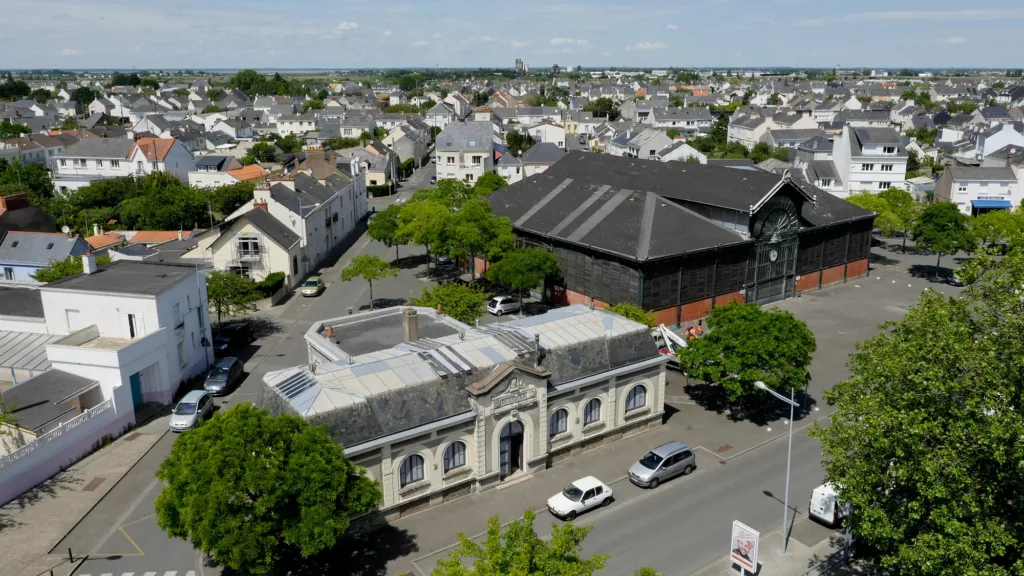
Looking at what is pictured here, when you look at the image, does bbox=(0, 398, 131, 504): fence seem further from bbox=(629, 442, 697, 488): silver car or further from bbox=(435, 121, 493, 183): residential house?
bbox=(435, 121, 493, 183): residential house

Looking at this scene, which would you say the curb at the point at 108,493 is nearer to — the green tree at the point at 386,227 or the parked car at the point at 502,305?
the parked car at the point at 502,305

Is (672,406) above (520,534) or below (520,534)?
below

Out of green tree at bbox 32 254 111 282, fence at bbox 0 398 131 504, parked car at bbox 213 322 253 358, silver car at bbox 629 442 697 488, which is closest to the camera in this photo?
fence at bbox 0 398 131 504

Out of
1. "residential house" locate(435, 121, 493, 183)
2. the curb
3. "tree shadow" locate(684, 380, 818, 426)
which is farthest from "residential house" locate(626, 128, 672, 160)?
the curb

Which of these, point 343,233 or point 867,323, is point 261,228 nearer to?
point 343,233

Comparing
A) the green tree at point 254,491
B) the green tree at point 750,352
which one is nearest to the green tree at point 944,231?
the green tree at point 750,352

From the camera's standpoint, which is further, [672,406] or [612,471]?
[672,406]

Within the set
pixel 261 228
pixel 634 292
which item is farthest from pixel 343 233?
pixel 634 292
